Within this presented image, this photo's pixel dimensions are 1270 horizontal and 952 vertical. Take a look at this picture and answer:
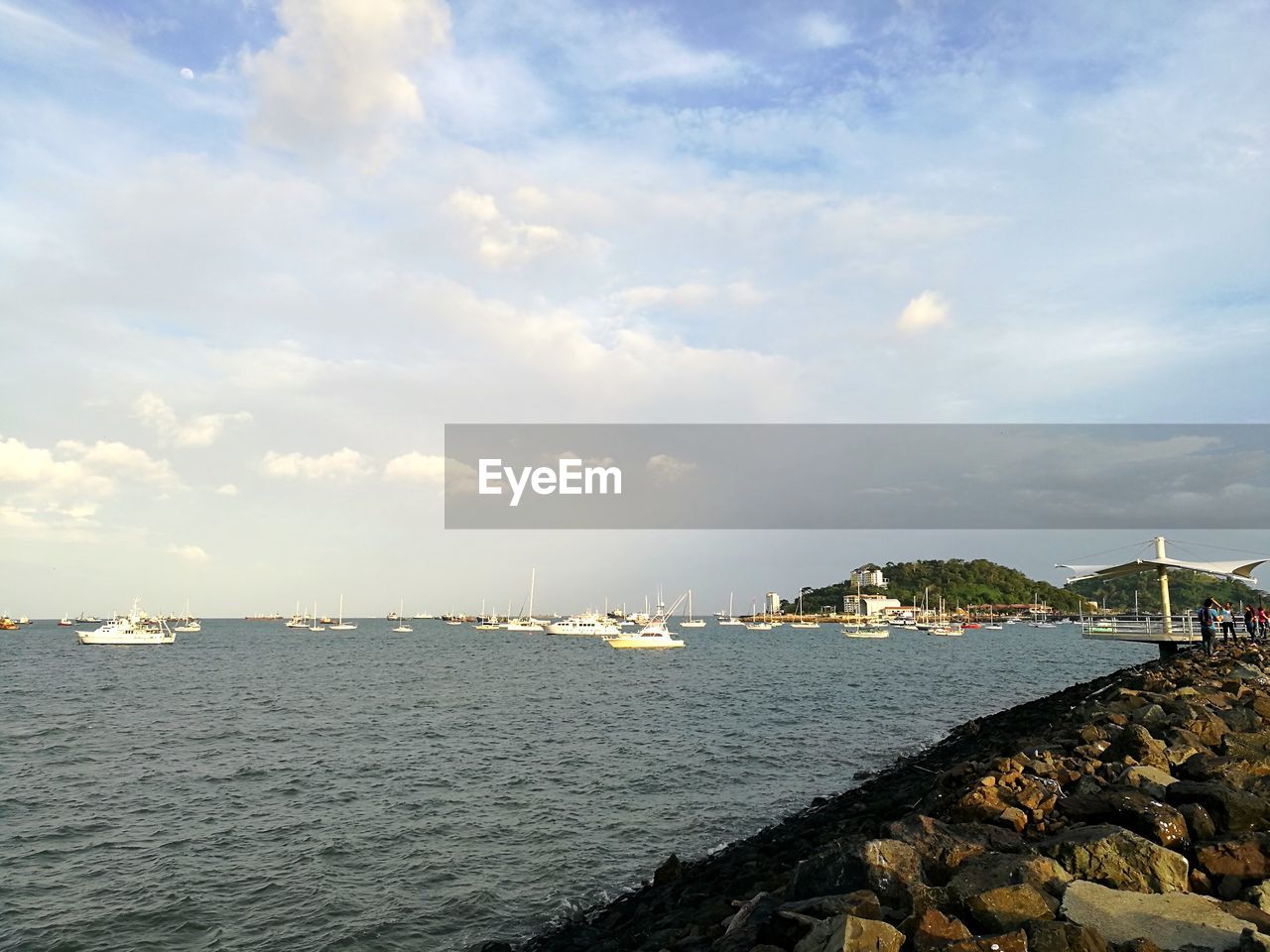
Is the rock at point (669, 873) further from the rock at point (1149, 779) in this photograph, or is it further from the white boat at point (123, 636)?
the white boat at point (123, 636)

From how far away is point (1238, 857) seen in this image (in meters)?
6.95

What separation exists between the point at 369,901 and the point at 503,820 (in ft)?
17.6

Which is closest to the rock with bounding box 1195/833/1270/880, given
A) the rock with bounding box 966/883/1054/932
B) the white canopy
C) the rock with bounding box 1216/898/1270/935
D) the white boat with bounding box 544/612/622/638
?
the rock with bounding box 1216/898/1270/935

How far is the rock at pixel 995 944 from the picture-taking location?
17.0 feet

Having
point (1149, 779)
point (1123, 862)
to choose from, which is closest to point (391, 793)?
point (1149, 779)

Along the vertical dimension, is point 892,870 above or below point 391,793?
above

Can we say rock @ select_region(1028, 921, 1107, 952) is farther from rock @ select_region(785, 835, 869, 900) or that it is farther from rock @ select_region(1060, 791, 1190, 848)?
rock @ select_region(1060, 791, 1190, 848)

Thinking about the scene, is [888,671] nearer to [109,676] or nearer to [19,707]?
[19,707]

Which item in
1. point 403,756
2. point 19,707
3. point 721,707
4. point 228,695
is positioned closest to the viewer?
point 403,756

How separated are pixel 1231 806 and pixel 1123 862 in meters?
2.28

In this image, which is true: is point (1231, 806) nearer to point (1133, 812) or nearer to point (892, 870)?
point (1133, 812)

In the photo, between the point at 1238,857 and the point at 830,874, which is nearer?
the point at 1238,857

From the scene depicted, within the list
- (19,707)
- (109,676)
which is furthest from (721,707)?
(109,676)

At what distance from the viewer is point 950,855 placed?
25.6 feet
